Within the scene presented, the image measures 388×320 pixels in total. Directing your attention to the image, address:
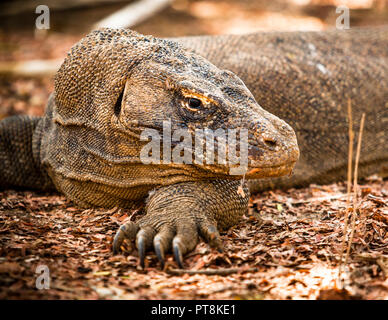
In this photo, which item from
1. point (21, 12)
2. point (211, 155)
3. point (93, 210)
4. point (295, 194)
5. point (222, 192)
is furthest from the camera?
point (21, 12)

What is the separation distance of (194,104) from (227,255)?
1140 mm

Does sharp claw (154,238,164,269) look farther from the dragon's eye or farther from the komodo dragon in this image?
the dragon's eye

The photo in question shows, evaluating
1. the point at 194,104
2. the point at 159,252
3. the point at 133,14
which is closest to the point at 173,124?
the point at 194,104

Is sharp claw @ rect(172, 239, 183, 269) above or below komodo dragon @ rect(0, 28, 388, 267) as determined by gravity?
below

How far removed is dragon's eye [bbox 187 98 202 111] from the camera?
3789 millimetres

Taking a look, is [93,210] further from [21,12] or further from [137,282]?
[21,12]

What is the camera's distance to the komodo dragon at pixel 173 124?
12.1ft

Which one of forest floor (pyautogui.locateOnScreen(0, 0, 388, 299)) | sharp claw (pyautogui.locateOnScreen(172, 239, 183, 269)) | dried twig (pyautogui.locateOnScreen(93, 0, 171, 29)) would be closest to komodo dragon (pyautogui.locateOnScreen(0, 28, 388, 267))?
sharp claw (pyautogui.locateOnScreen(172, 239, 183, 269))

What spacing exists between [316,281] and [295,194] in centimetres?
244

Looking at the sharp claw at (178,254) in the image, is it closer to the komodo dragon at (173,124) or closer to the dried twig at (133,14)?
the komodo dragon at (173,124)

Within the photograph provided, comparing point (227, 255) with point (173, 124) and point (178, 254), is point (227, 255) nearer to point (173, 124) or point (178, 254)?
point (178, 254)

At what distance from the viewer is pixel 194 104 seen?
3.80 meters

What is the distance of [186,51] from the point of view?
4.31m
